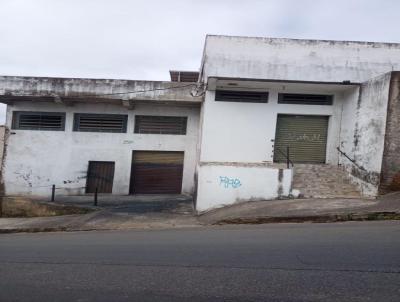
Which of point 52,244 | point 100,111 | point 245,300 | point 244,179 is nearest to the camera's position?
point 245,300

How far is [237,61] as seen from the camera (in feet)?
54.5

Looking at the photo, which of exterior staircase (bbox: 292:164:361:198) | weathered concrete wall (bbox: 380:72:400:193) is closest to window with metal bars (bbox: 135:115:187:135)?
exterior staircase (bbox: 292:164:361:198)

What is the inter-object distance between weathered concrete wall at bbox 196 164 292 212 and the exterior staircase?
27.5 inches

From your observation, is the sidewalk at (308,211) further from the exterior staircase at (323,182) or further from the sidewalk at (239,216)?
the exterior staircase at (323,182)

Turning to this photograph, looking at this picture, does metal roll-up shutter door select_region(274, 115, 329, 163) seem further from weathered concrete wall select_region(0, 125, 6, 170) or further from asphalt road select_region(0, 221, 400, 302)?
weathered concrete wall select_region(0, 125, 6, 170)

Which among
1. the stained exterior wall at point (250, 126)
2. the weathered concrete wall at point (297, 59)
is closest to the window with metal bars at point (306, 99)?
the stained exterior wall at point (250, 126)

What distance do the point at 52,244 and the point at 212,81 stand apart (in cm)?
881

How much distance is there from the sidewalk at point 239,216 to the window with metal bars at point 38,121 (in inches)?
255

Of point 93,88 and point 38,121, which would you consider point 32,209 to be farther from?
point 93,88

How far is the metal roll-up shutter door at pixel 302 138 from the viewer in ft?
54.8

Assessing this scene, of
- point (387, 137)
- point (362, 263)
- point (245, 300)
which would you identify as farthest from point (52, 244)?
point (387, 137)

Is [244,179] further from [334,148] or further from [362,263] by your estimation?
[362,263]

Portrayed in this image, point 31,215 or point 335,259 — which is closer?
point 335,259

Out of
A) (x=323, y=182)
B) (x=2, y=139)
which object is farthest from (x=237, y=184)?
(x=2, y=139)
